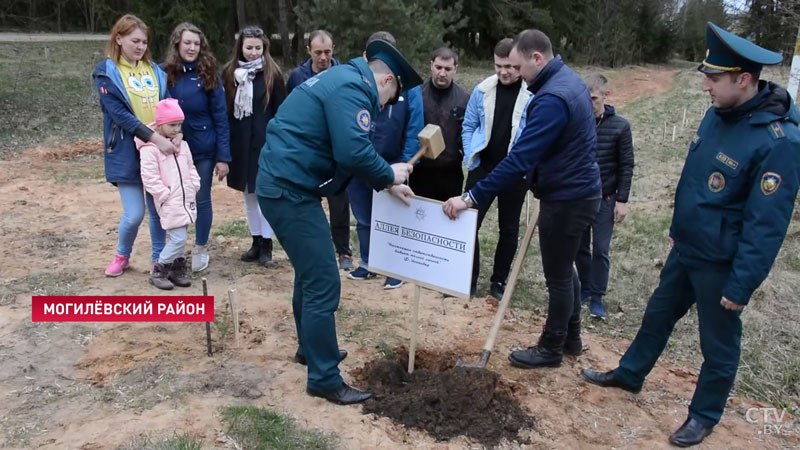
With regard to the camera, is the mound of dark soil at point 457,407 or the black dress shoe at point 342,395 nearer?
the mound of dark soil at point 457,407

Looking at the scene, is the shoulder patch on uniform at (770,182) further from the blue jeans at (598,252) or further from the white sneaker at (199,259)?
the white sneaker at (199,259)

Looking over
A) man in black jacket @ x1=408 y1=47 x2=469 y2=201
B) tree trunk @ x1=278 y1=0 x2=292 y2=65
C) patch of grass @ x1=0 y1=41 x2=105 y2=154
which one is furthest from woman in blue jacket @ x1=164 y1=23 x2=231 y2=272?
tree trunk @ x1=278 y1=0 x2=292 y2=65

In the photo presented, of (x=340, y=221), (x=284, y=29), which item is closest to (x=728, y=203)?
(x=340, y=221)

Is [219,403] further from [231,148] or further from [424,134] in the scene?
[231,148]

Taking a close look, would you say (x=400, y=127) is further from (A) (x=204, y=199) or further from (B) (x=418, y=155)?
(A) (x=204, y=199)

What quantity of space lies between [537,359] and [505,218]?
1343 millimetres

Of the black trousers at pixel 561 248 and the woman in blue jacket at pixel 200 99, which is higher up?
the woman in blue jacket at pixel 200 99

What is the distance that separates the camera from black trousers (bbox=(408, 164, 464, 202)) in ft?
16.6

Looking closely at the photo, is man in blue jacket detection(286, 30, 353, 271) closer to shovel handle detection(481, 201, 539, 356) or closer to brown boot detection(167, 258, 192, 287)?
brown boot detection(167, 258, 192, 287)

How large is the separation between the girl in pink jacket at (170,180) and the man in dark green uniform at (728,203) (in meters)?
3.46

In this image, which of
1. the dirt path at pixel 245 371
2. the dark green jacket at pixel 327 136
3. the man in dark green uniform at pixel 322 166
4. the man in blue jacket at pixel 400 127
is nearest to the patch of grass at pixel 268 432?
the dirt path at pixel 245 371

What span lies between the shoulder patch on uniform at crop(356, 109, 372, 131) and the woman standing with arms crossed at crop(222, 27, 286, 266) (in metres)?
2.16

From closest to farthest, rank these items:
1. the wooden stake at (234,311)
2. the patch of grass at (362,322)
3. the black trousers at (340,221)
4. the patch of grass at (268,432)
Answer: the patch of grass at (268,432) < the wooden stake at (234,311) < the patch of grass at (362,322) < the black trousers at (340,221)

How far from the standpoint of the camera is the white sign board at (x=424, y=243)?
359 cm
